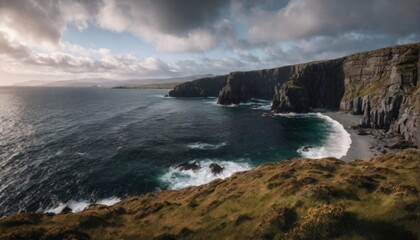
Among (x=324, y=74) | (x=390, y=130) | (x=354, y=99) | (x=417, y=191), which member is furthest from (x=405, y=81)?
(x=417, y=191)

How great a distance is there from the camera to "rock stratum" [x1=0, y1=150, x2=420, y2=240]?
1841cm

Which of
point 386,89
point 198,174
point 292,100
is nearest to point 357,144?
point 386,89

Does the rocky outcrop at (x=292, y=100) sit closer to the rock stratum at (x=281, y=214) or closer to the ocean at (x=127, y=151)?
the ocean at (x=127, y=151)

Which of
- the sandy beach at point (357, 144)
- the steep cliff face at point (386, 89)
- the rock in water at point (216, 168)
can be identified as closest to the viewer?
the rock in water at point (216, 168)

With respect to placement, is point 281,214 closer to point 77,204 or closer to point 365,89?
point 77,204

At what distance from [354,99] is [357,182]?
11506 centimetres

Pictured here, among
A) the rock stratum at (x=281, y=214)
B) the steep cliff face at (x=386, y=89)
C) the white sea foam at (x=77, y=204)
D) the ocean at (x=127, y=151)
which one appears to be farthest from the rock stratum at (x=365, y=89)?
the white sea foam at (x=77, y=204)

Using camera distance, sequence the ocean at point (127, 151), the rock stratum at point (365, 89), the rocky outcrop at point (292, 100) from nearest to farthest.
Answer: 1. the ocean at point (127, 151)
2. the rock stratum at point (365, 89)
3. the rocky outcrop at point (292, 100)

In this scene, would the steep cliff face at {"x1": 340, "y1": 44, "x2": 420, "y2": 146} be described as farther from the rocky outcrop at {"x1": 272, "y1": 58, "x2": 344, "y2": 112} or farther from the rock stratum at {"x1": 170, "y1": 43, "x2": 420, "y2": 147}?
the rocky outcrop at {"x1": 272, "y1": 58, "x2": 344, "y2": 112}

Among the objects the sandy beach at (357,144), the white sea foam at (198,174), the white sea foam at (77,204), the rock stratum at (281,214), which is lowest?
the white sea foam at (77,204)

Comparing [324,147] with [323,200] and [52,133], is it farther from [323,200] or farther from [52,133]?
[52,133]

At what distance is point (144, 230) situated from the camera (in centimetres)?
2472

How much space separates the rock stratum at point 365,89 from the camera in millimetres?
85438

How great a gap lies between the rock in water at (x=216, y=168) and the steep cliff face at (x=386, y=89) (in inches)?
2121
